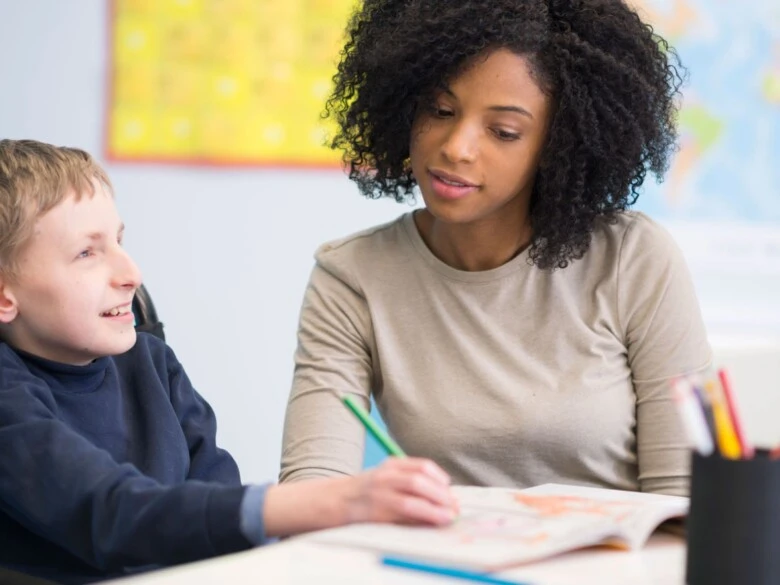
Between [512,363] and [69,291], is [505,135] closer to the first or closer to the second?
[512,363]

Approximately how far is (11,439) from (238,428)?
1.72 metres

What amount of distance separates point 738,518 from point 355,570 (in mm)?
277

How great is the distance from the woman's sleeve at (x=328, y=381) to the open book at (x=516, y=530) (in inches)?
16.3

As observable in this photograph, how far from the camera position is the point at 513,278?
1.61m

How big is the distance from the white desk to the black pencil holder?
87 millimetres

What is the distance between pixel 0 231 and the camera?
1.23 m

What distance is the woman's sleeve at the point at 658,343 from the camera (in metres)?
1.49

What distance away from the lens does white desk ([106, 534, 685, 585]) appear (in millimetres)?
834

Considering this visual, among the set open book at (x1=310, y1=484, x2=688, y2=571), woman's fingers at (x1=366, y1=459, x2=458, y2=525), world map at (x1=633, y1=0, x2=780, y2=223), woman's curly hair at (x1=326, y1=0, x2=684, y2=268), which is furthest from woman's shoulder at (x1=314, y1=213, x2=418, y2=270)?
world map at (x1=633, y1=0, x2=780, y2=223)

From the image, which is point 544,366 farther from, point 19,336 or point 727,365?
point 19,336

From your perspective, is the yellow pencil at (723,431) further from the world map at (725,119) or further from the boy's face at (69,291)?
the world map at (725,119)

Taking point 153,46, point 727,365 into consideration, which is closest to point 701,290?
point 727,365

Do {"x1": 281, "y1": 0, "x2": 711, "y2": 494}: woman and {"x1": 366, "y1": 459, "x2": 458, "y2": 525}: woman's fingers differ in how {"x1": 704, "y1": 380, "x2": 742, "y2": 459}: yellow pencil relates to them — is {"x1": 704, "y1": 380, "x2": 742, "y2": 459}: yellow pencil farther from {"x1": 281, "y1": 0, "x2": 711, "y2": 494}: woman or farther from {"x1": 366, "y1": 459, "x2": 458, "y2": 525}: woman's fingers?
{"x1": 281, "y1": 0, "x2": 711, "y2": 494}: woman

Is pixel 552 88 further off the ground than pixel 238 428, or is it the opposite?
pixel 552 88
